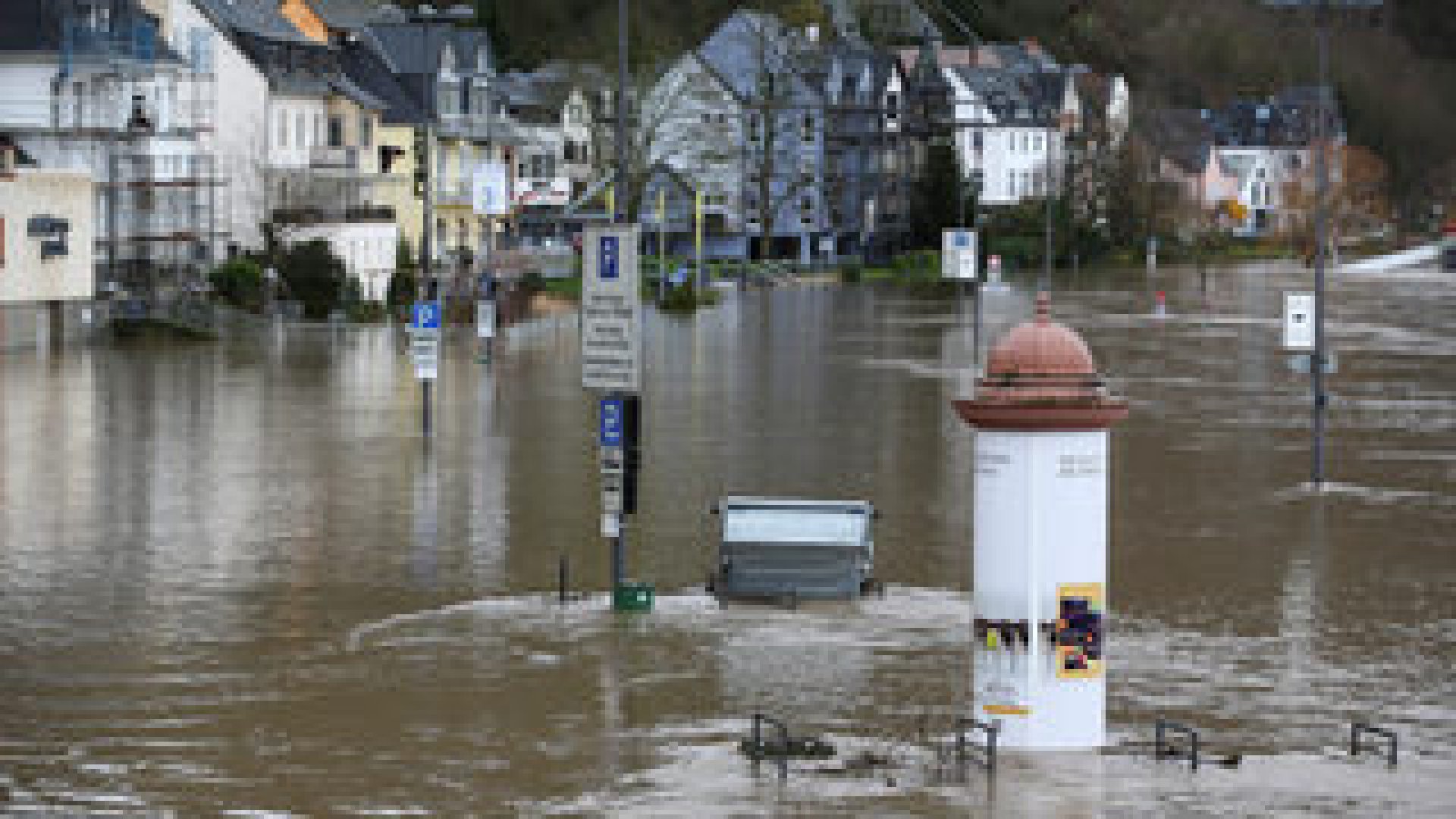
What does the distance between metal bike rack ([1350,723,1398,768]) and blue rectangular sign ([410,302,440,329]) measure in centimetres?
2297

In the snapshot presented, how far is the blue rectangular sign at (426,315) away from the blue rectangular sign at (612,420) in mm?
15997

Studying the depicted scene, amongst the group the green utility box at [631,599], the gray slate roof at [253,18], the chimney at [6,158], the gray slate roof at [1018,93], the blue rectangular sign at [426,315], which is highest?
the gray slate roof at [1018,93]

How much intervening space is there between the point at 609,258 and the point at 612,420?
55.6 inches

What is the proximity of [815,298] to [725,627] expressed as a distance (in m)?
78.3

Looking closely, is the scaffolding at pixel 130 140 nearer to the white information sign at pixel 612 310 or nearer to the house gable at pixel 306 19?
the house gable at pixel 306 19

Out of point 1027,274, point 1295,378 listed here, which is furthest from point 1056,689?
point 1027,274

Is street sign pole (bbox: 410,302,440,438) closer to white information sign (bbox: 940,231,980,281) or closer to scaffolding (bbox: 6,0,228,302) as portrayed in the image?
white information sign (bbox: 940,231,980,281)

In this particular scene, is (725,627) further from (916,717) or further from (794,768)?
(794,768)

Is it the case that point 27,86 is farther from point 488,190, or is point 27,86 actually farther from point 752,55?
point 752,55

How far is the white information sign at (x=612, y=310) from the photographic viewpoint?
25.1 metres

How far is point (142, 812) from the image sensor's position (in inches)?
697

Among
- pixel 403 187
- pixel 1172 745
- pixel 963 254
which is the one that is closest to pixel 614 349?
pixel 1172 745

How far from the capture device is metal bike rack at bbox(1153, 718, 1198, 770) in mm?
19047

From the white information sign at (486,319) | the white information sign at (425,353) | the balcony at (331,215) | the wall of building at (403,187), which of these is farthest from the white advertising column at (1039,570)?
the wall of building at (403,187)
